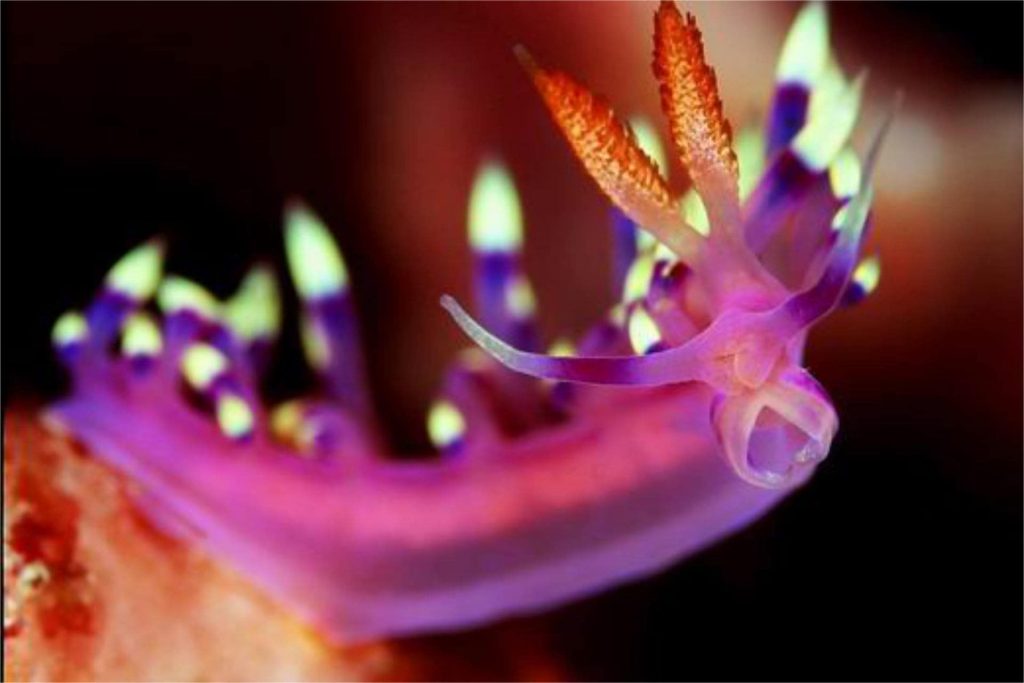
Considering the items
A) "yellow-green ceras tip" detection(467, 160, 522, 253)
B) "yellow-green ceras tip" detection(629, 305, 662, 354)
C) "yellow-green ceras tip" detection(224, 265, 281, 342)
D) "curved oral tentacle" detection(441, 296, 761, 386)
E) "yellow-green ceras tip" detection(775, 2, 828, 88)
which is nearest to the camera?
"curved oral tentacle" detection(441, 296, 761, 386)

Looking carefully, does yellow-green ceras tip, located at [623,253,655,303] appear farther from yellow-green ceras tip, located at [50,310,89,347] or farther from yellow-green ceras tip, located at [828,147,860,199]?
yellow-green ceras tip, located at [50,310,89,347]

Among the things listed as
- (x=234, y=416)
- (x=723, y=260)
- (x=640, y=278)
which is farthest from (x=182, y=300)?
(x=723, y=260)

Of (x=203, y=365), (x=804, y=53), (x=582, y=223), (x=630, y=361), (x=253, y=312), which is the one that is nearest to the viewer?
(x=630, y=361)

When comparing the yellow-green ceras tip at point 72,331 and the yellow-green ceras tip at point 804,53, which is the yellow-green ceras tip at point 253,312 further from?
the yellow-green ceras tip at point 804,53

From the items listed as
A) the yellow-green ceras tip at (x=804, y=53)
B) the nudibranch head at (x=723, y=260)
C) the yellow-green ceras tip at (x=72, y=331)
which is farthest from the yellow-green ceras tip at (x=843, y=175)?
the yellow-green ceras tip at (x=72, y=331)

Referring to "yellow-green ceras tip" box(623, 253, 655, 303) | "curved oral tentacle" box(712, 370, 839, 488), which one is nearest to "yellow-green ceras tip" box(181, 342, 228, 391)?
"yellow-green ceras tip" box(623, 253, 655, 303)

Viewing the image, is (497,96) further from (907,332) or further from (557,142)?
(907,332)

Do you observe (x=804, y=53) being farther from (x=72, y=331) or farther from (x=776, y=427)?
(x=72, y=331)
